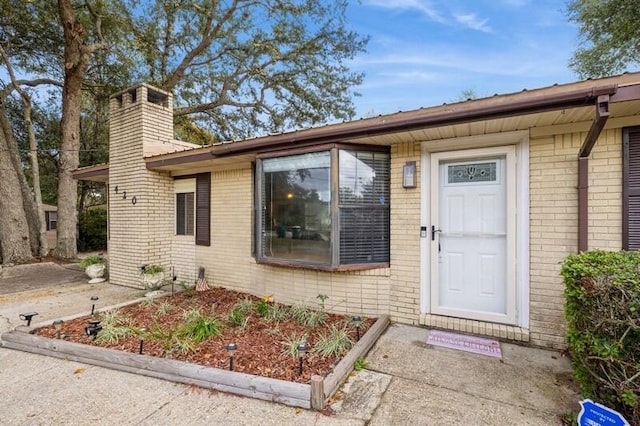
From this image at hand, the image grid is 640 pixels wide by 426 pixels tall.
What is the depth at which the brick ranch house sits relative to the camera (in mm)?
3072

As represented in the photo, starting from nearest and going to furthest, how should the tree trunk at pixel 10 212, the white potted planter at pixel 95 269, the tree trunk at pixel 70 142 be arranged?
the white potted planter at pixel 95 269
the tree trunk at pixel 10 212
the tree trunk at pixel 70 142

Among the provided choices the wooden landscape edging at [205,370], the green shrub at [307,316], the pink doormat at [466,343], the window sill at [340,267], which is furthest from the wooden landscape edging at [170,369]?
the pink doormat at [466,343]

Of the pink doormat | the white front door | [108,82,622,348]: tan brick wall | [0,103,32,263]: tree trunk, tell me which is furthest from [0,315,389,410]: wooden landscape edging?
[0,103,32,263]: tree trunk

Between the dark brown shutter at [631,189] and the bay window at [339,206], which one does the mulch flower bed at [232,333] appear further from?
the dark brown shutter at [631,189]

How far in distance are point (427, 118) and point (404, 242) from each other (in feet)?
5.48

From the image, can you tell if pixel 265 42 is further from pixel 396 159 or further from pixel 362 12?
pixel 396 159

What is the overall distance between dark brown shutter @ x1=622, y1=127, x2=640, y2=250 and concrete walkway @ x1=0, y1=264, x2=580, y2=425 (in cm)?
145

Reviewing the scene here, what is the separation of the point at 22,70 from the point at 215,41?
6904 millimetres

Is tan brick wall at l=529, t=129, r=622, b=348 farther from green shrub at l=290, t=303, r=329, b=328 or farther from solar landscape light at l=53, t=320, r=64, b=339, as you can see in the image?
solar landscape light at l=53, t=320, r=64, b=339

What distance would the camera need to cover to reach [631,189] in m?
3.01

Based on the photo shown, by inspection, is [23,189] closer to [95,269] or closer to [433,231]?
[95,269]

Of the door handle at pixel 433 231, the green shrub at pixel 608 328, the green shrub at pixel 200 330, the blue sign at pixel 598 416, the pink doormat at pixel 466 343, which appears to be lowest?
the pink doormat at pixel 466 343

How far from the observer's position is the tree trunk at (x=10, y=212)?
8.91 m

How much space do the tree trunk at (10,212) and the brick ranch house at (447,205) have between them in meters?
7.29
